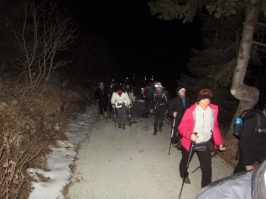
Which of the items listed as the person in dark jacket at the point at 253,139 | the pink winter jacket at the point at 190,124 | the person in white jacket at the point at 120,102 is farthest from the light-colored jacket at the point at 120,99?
the person in dark jacket at the point at 253,139

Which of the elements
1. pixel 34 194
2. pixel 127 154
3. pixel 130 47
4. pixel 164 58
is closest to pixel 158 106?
pixel 127 154

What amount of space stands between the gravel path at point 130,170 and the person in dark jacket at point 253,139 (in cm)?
145

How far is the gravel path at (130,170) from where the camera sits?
4.52 meters

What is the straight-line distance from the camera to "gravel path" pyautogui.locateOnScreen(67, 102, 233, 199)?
14.8ft

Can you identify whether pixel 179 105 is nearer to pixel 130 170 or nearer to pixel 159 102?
pixel 159 102

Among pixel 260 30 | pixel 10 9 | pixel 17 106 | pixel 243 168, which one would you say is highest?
pixel 10 9

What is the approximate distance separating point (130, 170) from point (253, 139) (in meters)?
3.05

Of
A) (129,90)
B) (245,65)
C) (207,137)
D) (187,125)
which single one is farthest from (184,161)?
(129,90)

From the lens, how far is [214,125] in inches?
168

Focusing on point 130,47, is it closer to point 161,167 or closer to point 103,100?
point 103,100

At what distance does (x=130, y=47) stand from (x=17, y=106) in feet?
180

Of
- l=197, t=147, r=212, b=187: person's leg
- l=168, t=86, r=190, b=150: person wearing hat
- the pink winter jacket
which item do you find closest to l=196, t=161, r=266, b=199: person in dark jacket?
the pink winter jacket

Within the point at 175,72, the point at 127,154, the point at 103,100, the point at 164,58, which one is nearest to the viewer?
the point at 127,154

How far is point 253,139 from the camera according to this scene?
372 centimetres
